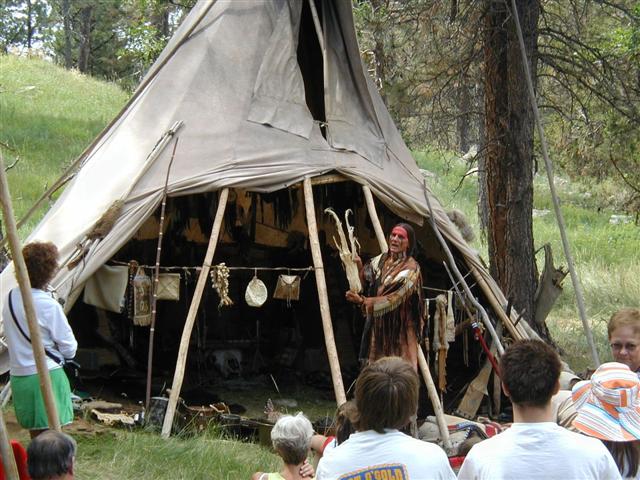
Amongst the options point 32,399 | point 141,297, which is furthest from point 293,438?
point 141,297

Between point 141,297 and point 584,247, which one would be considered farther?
point 584,247

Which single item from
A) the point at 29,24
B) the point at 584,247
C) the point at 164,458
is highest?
the point at 29,24

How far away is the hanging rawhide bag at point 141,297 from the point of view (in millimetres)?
7527

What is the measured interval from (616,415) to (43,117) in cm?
2144

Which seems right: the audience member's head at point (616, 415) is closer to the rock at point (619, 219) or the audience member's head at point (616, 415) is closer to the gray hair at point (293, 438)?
the gray hair at point (293, 438)

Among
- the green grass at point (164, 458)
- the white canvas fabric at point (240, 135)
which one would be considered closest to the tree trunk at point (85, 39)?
the white canvas fabric at point (240, 135)

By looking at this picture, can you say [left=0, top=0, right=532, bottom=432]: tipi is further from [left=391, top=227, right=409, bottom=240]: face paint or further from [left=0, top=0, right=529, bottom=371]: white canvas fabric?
[left=391, top=227, right=409, bottom=240]: face paint

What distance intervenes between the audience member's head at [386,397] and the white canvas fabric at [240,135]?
4.58 metres

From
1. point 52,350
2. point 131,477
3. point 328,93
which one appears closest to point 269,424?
point 131,477

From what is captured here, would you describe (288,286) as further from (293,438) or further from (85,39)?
(85,39)

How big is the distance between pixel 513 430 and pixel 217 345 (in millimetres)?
7126

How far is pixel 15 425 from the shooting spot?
6.43m

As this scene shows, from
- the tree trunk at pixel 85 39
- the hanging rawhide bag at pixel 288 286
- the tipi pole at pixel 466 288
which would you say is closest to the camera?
the tipi pole at pixel 466 288

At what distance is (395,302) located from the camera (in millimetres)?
6750
